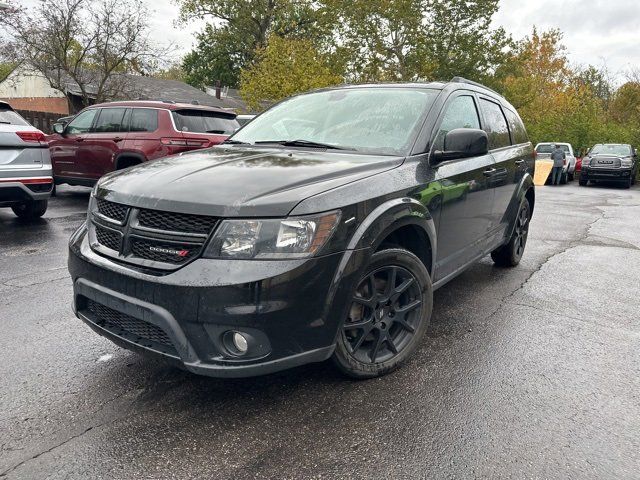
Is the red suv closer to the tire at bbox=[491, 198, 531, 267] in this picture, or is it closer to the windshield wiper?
the windshield wiper

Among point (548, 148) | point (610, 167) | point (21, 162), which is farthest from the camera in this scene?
point (548, 148)

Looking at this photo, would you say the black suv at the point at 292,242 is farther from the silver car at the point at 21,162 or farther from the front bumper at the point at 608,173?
the front bumper at the point at 608,173

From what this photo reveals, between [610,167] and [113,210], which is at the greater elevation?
[113,210]

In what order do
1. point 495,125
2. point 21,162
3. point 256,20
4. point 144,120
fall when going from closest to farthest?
point 495,125 → point 21,162 → point 144,120 → point 256,20

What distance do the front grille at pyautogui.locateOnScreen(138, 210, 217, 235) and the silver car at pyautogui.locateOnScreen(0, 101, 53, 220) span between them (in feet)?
15.9

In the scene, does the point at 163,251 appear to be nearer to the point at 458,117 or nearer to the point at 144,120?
the point at 458,117

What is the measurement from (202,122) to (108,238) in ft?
20.1

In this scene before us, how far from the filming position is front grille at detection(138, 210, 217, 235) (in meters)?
2.26

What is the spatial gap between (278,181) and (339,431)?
1.27m

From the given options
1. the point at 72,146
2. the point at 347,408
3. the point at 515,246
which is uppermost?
the point at 72,146

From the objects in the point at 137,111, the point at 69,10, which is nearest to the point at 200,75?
the point at 69,10

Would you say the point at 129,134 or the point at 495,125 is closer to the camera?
the point at 495,125

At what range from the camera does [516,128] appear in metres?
5.21

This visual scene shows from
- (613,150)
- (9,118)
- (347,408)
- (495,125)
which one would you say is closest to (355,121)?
(495,125)
